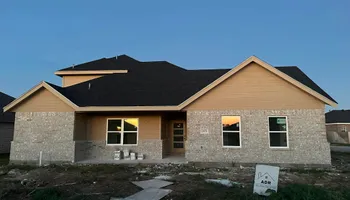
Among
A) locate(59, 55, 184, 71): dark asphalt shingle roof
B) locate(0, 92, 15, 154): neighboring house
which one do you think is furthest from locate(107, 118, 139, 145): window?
locate(0, 92, 15, 154): neighboring house

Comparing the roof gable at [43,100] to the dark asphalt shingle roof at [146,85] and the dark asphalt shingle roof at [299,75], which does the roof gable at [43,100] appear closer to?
the dark asphalt shingle roof at [146,85]

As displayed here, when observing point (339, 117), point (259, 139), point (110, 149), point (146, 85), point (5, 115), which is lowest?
point (110, 149)

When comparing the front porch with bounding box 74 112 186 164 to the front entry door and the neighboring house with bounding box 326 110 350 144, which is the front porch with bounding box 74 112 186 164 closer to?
the front entry door

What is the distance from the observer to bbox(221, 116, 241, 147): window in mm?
12508

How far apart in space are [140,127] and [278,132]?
7.10 metres

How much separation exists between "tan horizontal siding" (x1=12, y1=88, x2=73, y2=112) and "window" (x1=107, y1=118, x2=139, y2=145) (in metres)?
2.70

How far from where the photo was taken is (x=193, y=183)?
8.61 metres

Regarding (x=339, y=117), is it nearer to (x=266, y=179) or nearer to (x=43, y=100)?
(x=266, y=179)

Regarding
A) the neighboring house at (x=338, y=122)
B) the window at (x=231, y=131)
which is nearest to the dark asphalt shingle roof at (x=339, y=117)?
the neighboring house at (x=338, y=122)

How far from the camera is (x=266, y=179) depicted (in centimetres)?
689

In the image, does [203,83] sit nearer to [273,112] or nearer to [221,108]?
[221,108]

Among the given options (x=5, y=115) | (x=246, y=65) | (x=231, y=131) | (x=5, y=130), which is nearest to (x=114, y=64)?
(x=5, y=115)

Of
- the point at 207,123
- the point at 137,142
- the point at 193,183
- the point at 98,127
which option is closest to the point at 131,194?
the point at 193,183

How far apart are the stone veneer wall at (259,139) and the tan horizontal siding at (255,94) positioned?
283mm
